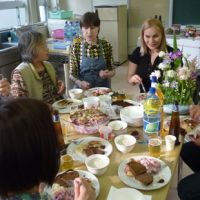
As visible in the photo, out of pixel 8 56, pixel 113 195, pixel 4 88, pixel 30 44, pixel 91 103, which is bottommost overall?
pixel 113 195

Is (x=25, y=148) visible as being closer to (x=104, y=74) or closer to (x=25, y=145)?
(x=25, y=145)

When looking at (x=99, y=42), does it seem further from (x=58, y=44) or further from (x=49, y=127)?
(x=49, y=127)

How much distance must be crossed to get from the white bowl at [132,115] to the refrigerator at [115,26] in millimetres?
3425

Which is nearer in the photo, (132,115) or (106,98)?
(132,115)

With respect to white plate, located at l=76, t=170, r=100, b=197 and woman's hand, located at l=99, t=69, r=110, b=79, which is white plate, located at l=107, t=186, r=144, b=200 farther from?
woman's hand, located at l=99, t=69, r=110, b=79

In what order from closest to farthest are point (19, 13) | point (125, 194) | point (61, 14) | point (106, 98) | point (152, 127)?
1. point (125, 194)
2. point (152, 127)
3. point (106, 98)
4. point (61, 14)
5. point (19, 13)

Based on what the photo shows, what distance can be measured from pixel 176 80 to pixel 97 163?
740 millimetres

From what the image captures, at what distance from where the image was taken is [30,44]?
6.23 ft

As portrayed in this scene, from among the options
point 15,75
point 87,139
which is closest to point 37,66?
point 15,75

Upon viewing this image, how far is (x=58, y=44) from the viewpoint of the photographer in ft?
10.5

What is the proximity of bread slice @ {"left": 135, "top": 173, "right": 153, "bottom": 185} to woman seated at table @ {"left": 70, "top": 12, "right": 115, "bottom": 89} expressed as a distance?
1.35 meters

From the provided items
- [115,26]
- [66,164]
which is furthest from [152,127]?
[115,26]

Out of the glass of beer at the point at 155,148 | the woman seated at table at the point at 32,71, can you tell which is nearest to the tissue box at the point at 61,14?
the woman seated at table at the point at 32,71

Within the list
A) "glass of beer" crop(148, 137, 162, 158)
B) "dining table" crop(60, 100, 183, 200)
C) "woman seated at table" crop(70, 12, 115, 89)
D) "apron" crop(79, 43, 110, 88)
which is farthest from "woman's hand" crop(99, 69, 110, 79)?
"glass of beer" crop(148, 137, 162, 158)
